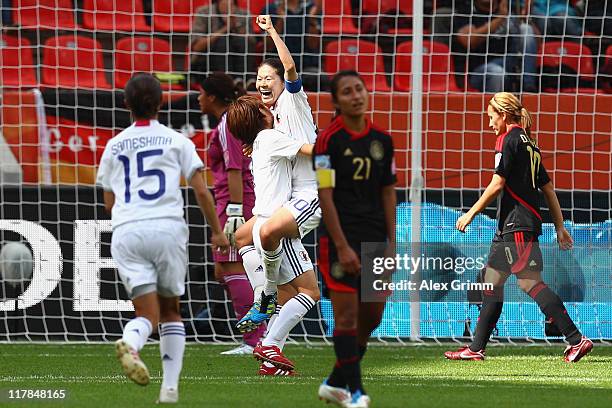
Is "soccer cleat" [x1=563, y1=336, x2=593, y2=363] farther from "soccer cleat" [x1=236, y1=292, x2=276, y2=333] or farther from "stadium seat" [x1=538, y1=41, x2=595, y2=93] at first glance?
"stadium seat" [x1=538, y1=41, x2=595, y2=93]

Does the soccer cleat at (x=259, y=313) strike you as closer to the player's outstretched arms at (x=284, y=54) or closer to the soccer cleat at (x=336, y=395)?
the player's outstretched arms at (x=284, y=54)

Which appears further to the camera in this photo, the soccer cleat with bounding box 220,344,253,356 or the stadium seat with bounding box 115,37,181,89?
the stadium seat with bounding box 115,37,181,89

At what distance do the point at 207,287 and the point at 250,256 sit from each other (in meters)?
2.10

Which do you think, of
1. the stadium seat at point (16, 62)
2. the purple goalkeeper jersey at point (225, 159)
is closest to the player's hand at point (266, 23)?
the purple goalkeeper jersey at point (225, 159)

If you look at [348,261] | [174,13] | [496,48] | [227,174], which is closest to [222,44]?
[174,13]

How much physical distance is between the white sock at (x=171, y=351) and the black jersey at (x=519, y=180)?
11.3 feet

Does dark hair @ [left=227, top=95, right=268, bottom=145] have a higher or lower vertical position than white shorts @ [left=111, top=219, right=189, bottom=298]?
higher

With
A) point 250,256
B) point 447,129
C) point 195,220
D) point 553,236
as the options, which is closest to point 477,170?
point 447,129

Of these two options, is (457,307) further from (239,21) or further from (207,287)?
(239,21)

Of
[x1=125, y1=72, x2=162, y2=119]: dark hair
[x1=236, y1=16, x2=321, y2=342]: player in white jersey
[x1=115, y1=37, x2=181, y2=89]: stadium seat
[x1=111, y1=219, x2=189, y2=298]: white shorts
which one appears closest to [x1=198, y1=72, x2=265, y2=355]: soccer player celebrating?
[x1=236, y1=16, x2=321, y2=342]: player in white jersey

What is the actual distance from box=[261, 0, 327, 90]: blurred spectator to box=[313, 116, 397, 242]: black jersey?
668 cm

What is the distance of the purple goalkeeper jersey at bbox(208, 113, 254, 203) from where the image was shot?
855 centimetres

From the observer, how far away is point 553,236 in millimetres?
10234

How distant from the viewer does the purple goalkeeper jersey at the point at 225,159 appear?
855 centimetres
